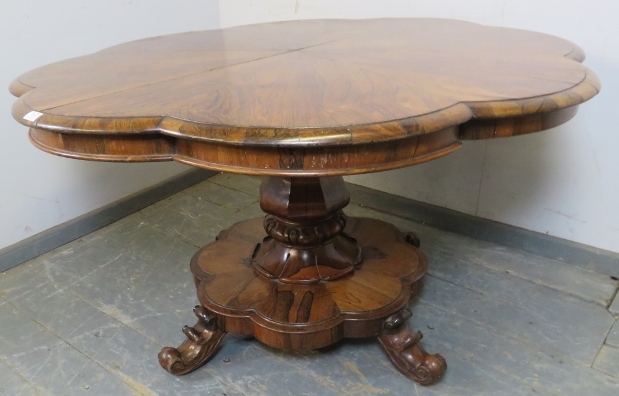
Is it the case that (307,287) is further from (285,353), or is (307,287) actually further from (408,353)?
(408,353)

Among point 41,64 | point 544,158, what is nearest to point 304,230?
point 544,158

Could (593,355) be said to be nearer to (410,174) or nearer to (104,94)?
(410,174)

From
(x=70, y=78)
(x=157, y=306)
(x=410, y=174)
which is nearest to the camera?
(x=70, y=78)

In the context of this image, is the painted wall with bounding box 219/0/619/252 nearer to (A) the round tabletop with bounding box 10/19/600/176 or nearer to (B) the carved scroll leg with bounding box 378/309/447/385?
(A) the round tabletop with bounding box 10/19/600/176

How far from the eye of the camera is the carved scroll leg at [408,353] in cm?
105

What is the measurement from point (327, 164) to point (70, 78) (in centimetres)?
62

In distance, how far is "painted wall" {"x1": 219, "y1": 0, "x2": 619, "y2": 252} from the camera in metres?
1.33

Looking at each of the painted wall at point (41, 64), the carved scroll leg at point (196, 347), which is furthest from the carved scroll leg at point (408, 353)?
the painted wall at point (41, 64)

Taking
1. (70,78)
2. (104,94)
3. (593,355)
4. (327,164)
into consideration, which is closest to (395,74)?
(327,164)

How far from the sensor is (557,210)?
1.51 m

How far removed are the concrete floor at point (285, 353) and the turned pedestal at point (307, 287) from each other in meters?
0.07

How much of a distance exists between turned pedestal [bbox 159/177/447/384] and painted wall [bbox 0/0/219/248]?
23.9 inches

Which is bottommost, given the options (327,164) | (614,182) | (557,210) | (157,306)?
(157,306)

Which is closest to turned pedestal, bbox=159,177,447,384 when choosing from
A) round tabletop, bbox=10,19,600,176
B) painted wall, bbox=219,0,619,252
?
round tabletop, bbox=10,19,600,176
